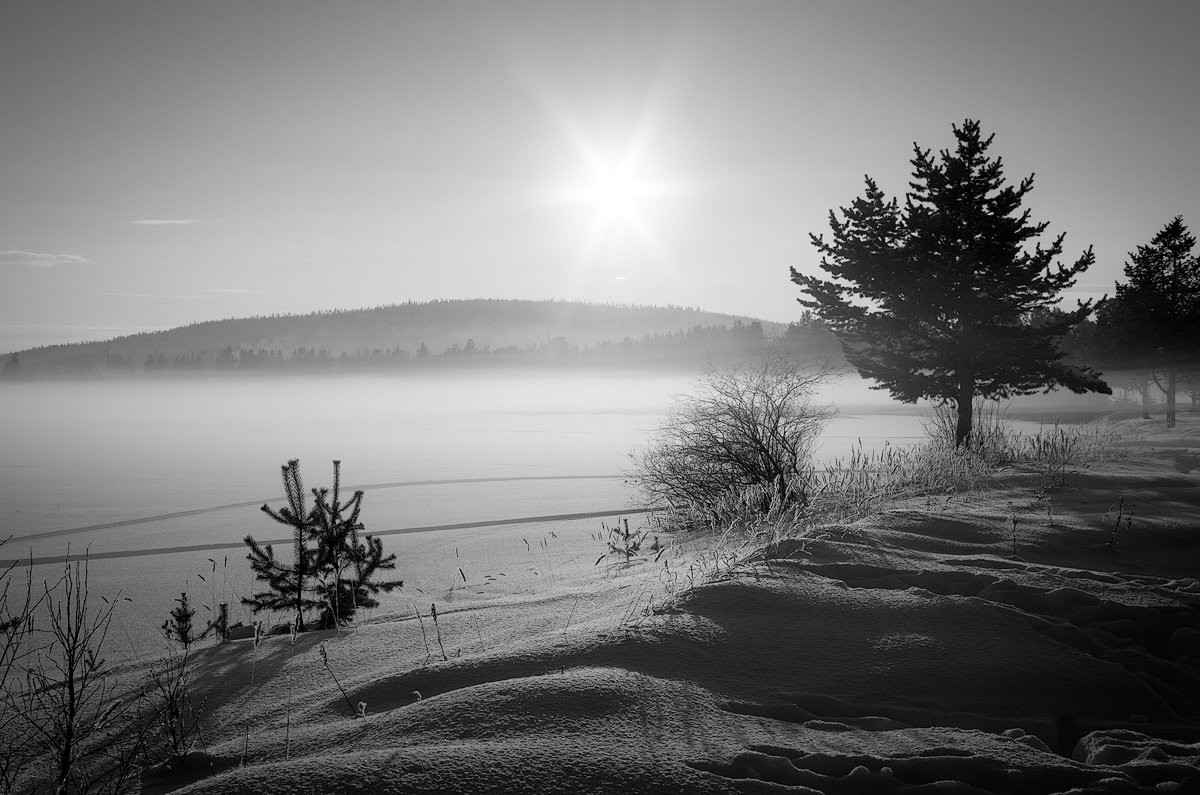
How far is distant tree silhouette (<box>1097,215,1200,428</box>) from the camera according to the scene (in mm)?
29750

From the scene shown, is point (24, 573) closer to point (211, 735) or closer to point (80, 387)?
point (211, 735)

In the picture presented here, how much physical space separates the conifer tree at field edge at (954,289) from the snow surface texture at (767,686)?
961 centimetres

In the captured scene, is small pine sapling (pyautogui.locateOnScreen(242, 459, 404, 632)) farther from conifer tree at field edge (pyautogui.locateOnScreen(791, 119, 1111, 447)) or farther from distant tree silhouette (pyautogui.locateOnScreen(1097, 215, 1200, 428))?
distant tree silhouette (pyautogui.locateOnScreen(1097, 215, 1200, 428))

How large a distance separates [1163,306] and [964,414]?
73.5 feet

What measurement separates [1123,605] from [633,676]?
3443mm

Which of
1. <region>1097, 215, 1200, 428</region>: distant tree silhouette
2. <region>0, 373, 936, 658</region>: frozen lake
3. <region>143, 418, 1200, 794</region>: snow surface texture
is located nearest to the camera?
<region>143, 418, 1200, 794</region>: snow surface texture

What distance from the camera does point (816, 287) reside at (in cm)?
1572

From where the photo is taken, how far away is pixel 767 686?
132 inches

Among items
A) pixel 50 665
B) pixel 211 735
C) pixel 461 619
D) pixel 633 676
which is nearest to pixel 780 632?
pixel 633 676

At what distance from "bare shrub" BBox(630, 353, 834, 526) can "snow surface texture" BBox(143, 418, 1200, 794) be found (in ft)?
13.7

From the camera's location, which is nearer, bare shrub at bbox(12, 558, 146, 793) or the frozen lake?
bare shrub at bbox(12, 558, 146, 793)

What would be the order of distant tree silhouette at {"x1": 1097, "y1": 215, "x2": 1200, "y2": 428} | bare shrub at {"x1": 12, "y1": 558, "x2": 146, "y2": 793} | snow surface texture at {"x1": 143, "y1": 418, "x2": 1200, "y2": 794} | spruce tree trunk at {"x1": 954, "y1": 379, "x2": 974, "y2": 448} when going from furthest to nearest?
distant tree silhouette at {"x1": 1097, "y1": 215, "x2": 1200, "y2": 428}
spruce tree trunk at {"x1": 954, "y1": 379, "x2": 974, "y2": 448}
bare shrub at {"x1": 12, "y1": 558, "x2": 146, "y2": 793}
snow surface texture at {"x1": 143, "y1": 418, "x2": 1200, "y2": 794}

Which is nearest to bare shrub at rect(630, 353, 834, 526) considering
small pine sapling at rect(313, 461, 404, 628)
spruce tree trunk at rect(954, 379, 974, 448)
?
small pine sapling at rect(313, 461, 404, 628)

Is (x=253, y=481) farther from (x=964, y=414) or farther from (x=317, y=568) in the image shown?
(x=964, y=414)
